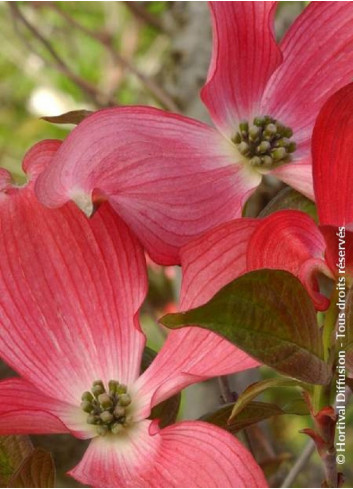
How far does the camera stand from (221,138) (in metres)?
0.52

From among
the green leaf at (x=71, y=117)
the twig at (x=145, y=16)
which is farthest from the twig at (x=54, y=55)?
the green leaf at (x=71, y=117)

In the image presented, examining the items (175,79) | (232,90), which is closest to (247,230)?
(232,90)

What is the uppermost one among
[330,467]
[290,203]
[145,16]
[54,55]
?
[145,16]

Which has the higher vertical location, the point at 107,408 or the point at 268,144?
the point at 268,144

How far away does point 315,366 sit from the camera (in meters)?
0.40

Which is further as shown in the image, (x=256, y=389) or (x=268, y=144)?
(x=268, y=144)

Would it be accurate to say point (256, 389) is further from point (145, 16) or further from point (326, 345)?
point (145, 16)

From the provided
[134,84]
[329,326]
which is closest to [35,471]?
[329,326]

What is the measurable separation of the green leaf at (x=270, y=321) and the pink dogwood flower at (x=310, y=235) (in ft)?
0.06

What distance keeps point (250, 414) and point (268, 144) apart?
14 cm

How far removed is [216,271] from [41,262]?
91 mm

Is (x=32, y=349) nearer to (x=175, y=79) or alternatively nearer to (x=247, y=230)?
(x=247, y=230)

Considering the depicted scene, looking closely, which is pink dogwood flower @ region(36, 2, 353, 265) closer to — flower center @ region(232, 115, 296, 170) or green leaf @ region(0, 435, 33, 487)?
flower center @ region(232, 115, 296, 170)

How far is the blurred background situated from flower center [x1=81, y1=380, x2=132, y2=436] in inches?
4.7
